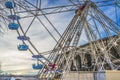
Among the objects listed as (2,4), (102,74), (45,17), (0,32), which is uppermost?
(45,17)

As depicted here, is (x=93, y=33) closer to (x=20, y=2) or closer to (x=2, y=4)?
(x=20, y=2)

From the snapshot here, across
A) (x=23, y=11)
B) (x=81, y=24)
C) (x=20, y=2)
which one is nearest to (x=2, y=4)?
(x=20, y=2)

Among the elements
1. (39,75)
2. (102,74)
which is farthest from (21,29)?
(102,74)

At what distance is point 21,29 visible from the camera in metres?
33.0

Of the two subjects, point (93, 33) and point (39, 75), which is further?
point (93, 33)

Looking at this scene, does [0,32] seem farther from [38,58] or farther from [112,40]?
[112,40]

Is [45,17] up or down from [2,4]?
up

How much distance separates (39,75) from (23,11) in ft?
29.9

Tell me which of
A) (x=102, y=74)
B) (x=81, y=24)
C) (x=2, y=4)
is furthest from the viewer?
(x=81, y=24)

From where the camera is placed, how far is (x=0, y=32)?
2312cm

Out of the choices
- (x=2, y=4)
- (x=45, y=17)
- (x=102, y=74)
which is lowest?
(x=102, y=74)

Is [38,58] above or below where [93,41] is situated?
below

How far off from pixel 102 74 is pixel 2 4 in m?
16.1

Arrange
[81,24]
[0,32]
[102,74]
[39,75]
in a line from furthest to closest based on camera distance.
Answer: [81,24]
[39,75]
[102,74]
[0,32]
